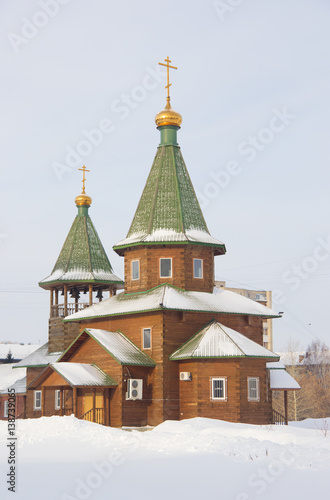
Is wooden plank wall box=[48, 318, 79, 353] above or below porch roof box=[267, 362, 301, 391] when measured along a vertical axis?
above

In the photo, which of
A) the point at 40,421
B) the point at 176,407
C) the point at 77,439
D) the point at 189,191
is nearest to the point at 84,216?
the point at 189,191

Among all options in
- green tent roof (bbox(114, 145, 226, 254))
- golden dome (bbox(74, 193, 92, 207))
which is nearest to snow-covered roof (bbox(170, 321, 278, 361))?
green tent roof (bbox(114, 145, 226, 254))

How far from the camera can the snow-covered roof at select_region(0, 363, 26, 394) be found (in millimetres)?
37094

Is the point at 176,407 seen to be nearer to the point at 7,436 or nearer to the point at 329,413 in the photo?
the point at 7,436

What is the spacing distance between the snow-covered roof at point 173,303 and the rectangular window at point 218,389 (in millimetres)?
2852

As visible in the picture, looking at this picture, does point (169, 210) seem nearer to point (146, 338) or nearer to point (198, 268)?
point (198, 268)

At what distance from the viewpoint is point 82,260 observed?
112ft

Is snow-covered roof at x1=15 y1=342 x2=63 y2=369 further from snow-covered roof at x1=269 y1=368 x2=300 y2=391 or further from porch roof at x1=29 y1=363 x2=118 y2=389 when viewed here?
snow-covered roof at x1=269 y1=368 x2=300 y2=391

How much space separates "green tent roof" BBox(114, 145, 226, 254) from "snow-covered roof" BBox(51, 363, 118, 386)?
5.52 m

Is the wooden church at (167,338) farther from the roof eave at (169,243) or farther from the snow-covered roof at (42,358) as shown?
the snow-covered roof at (42,358)

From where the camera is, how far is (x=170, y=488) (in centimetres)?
1180

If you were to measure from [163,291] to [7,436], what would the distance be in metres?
9.86

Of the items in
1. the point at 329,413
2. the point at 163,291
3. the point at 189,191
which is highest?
the point at 189,191

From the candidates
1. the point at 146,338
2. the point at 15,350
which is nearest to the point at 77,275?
the point at 146,338
